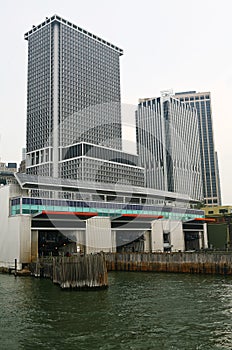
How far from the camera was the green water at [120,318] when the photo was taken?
24.2 meters

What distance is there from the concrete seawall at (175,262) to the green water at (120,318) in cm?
1295

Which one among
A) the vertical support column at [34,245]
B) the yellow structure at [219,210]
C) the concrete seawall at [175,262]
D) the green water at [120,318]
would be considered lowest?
the green water at [120,318]

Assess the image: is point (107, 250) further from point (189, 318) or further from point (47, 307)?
point (189, 318)

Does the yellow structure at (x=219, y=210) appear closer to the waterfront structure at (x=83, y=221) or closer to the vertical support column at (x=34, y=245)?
the waterfront structure at (x=83, y=221)

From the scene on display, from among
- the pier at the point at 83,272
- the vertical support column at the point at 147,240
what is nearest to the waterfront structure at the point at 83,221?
the vertical support column at the point at 147,240

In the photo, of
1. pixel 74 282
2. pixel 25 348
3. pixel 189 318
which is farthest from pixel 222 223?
pixel 25 348

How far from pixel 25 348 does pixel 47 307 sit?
1278 cm

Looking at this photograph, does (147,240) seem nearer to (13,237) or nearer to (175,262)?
(175,262)

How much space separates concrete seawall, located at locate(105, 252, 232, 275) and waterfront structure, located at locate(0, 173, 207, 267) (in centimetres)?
1391

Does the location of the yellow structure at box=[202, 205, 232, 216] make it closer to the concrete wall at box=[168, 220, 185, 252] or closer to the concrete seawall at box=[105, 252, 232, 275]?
the concrete wall at box=[168, 220, 185, 252]

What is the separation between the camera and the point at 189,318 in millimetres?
30094

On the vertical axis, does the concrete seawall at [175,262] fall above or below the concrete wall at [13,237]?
below

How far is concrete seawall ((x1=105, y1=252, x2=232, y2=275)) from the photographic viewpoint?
61.6 meters

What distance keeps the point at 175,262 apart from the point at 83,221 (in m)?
31.3
